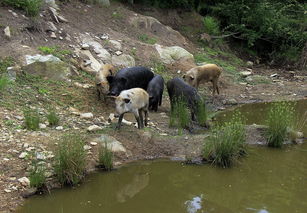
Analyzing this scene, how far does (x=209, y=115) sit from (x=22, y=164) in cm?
535

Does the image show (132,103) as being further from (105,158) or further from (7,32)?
(7,32)

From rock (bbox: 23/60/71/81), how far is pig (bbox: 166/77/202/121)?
253 centimetres

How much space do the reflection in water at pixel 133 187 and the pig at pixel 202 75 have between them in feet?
16.8

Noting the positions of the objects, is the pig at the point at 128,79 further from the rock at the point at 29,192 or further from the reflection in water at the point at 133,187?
the rock at the point at 29,192

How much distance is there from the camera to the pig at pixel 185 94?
10164 mm

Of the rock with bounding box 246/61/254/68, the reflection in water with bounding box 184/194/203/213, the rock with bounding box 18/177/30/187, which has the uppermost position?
the reflection in water with bounding box 184/194/203/213

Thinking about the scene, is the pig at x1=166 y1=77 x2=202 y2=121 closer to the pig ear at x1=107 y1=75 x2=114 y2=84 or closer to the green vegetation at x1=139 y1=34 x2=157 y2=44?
the pig ear at x1=107 y1=75 x2=114 y2=84

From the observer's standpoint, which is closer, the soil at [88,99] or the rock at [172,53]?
the soil at [88,99]

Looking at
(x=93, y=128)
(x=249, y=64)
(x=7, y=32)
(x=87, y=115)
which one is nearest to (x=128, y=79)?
(x=87, y=115)

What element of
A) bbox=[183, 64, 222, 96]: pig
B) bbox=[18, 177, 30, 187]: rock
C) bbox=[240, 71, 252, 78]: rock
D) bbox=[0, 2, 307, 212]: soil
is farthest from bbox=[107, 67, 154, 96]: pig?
bbox=[240, 71, 252, 78]: rock

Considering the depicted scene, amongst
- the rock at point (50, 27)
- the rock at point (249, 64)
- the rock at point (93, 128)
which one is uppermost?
the rock at point (50, 27)

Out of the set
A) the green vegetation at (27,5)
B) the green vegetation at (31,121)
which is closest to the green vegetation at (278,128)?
the green vegetation at (31,121)

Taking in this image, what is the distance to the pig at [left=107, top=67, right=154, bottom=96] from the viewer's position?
10070 mm

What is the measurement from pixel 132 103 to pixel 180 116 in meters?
1.26
